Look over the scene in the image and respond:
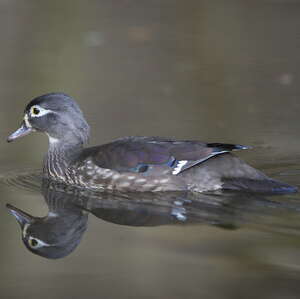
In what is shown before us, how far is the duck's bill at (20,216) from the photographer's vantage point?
6695 millimetres

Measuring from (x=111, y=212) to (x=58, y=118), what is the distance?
1511 mm

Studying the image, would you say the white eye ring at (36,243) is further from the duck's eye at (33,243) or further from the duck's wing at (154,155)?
the duck's wing at (154,155)

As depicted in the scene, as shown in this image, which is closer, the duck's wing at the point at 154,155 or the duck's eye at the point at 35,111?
the duck's wing at the point at 154,155

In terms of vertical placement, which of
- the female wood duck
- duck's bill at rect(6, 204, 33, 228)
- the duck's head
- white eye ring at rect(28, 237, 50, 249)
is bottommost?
white eye ring at rect(28, 237, 50, 249)

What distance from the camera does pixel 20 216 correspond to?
6.81 meters

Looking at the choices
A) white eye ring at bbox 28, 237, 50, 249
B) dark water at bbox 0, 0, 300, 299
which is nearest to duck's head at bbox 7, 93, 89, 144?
dark water at bbox 0, 0, 300, 299

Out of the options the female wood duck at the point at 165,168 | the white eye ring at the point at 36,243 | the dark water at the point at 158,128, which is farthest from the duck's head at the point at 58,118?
the white eye ring at the point at 36,243

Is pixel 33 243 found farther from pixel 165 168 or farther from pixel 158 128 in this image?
pixel 158 128

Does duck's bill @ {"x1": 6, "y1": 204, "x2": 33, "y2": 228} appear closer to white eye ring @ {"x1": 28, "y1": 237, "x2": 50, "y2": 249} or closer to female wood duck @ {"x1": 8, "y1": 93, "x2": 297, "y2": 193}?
white eye ring @ {"x1": 28, "y1": 237, "x2": 50, "y2": 249}

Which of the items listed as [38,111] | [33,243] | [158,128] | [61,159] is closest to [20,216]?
[33,243]

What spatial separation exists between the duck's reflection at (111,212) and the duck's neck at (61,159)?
0.91 ft

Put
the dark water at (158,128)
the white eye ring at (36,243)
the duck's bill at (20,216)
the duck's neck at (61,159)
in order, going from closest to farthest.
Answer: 1. the dark water at (158,128)
2. the white eye ring at (36,243)
3. the duck's bill at (20,216)
4. the duck's neck at (61,159)

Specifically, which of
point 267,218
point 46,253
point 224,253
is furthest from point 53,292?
point 267,218

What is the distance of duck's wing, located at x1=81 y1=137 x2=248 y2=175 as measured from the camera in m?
7.33
